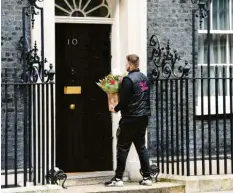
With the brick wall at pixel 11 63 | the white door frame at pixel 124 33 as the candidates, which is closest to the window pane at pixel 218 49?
the white door frame at pixel 124 33

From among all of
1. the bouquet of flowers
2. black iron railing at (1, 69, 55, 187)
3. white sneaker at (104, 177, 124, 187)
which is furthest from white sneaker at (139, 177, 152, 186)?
black iron railing at (1, 69, 55, 187)

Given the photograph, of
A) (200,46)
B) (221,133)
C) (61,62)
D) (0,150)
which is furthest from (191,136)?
(0,150)

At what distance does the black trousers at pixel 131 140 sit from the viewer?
31.7ft

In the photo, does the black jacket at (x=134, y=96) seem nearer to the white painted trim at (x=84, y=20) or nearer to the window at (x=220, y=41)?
the white painted trim at (x=84, y=20)

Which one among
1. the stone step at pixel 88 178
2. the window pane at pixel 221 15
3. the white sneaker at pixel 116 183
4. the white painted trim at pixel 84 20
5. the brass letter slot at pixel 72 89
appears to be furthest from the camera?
the window pane at pixel 221 15

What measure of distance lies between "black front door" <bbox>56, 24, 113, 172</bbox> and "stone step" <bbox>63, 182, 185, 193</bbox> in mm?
1082

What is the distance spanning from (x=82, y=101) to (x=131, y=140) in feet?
5.16

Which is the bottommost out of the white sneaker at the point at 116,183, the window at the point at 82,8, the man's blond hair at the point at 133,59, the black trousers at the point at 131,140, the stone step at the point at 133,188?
the stone step at the point at 133,188

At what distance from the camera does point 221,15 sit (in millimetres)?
11836

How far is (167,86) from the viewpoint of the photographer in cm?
1059

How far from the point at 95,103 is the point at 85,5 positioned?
5.22 feet

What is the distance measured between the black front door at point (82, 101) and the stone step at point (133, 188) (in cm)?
108

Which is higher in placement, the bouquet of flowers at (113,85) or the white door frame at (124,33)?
the white door frame at (124,33)

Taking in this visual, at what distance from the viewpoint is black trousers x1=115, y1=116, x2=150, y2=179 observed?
965 cm
